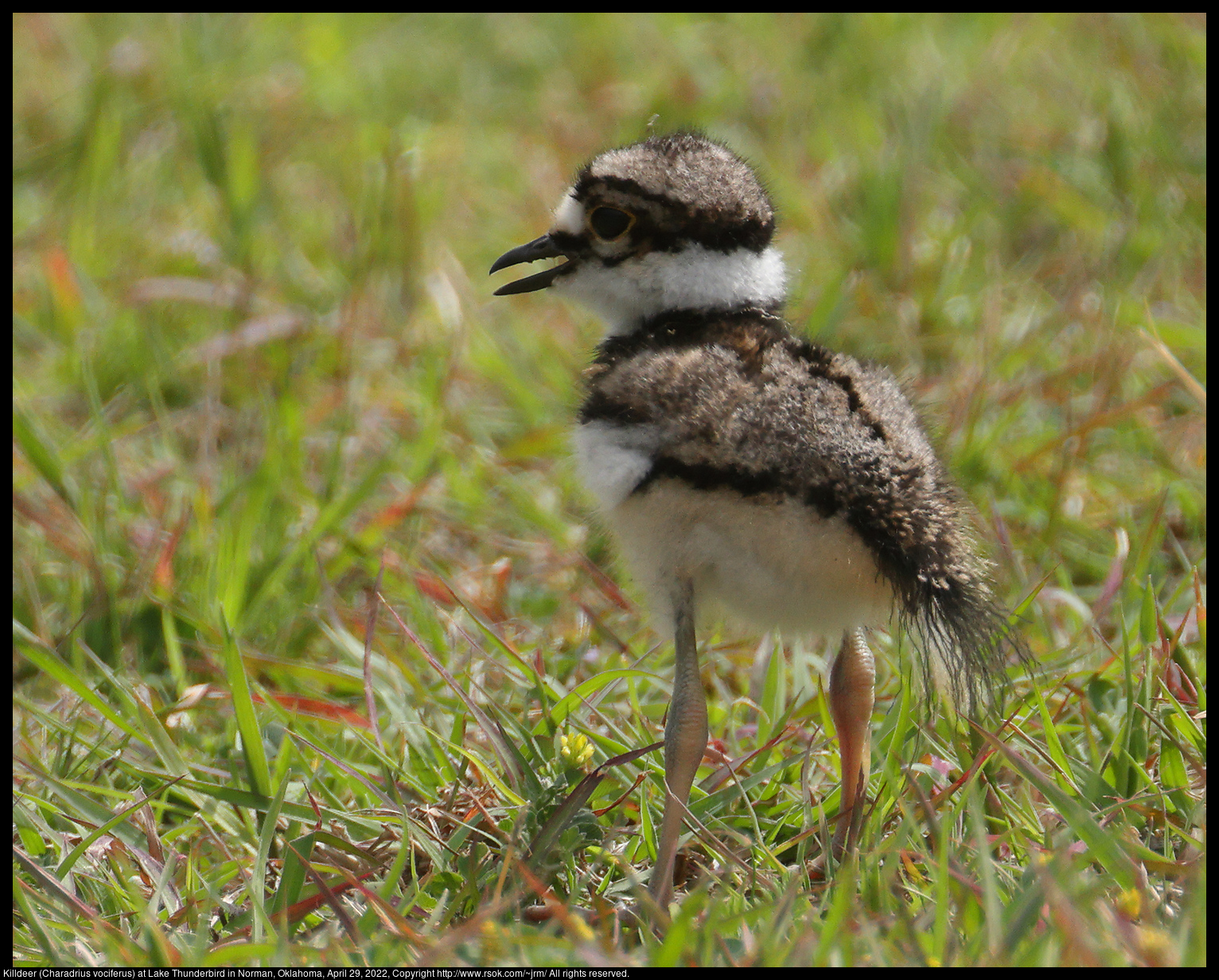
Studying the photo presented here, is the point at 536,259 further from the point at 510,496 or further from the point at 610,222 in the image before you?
the point at 510,496

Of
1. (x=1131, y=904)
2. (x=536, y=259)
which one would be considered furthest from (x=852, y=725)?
(x=536, y=259)

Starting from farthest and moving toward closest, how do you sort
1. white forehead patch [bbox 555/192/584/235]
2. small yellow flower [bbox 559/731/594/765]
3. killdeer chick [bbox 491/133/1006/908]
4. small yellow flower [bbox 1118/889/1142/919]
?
white forehead patch [bbox 555/192/584/235]
small yellow flower [bbox 559/731/594/765]
killdeer chick [bbox 491/133/1006/908]
small yellow flower [bbox 1118/889/1142/919]

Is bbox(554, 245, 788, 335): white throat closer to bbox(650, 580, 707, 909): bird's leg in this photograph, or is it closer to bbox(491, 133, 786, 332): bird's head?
bbox(491, 133, 786, 332): bird's head

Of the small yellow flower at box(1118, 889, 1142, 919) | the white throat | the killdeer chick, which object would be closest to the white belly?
the killdeer chick

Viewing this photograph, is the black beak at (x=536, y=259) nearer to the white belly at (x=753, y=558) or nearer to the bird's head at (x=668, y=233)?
the bird's head at (x=668, y=233)

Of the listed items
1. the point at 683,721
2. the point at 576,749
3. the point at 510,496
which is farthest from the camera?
the point at 510,496

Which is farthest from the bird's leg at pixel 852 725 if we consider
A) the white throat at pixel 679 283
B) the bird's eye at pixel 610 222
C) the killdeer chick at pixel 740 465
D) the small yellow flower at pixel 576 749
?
the bird's eye at pixel 610 222
